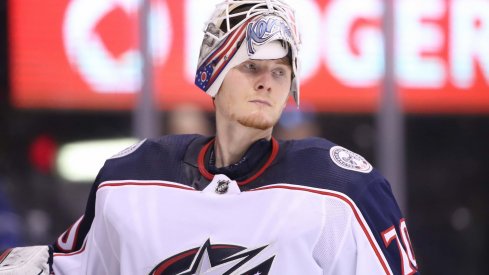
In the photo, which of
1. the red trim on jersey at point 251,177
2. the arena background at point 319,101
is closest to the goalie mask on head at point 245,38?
the red trim on jersey at point 251,177

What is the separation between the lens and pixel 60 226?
5.72m

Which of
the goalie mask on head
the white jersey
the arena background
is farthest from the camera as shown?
the arena background

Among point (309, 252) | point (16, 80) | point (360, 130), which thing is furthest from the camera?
point (360, 130)

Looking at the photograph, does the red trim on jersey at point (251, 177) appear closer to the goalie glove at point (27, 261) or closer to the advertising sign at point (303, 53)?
the goalie glove at point (27, 261)

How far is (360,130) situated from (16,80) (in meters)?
1.87

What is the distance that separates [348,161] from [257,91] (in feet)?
0.80

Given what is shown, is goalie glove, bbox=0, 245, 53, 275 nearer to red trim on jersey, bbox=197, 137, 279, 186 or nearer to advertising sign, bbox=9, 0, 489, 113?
red trim on jersey, bbox=197, 137, 279, 186

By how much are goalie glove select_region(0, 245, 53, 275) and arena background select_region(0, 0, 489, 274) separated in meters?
2.91

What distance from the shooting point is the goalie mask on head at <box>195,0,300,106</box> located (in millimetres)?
2416

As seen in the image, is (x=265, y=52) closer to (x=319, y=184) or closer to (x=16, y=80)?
(x=319, y=184)

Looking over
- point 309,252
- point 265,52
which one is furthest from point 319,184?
point 265,52

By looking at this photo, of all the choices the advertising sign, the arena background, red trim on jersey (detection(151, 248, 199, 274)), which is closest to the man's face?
red trim on jersey (detection(151, 248, 199, 274))

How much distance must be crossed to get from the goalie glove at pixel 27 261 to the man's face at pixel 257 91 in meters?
0.51

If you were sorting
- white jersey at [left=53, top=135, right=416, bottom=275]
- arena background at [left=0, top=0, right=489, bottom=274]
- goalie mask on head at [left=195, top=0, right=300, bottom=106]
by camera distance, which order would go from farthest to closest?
arena background at [left=0, top=0, right=489, bottom=274] < goalie mask on head at [left=195, top=0, right=300, bottom=106] < white jersey at [left=53, top=135, right=416, bottom=275]
